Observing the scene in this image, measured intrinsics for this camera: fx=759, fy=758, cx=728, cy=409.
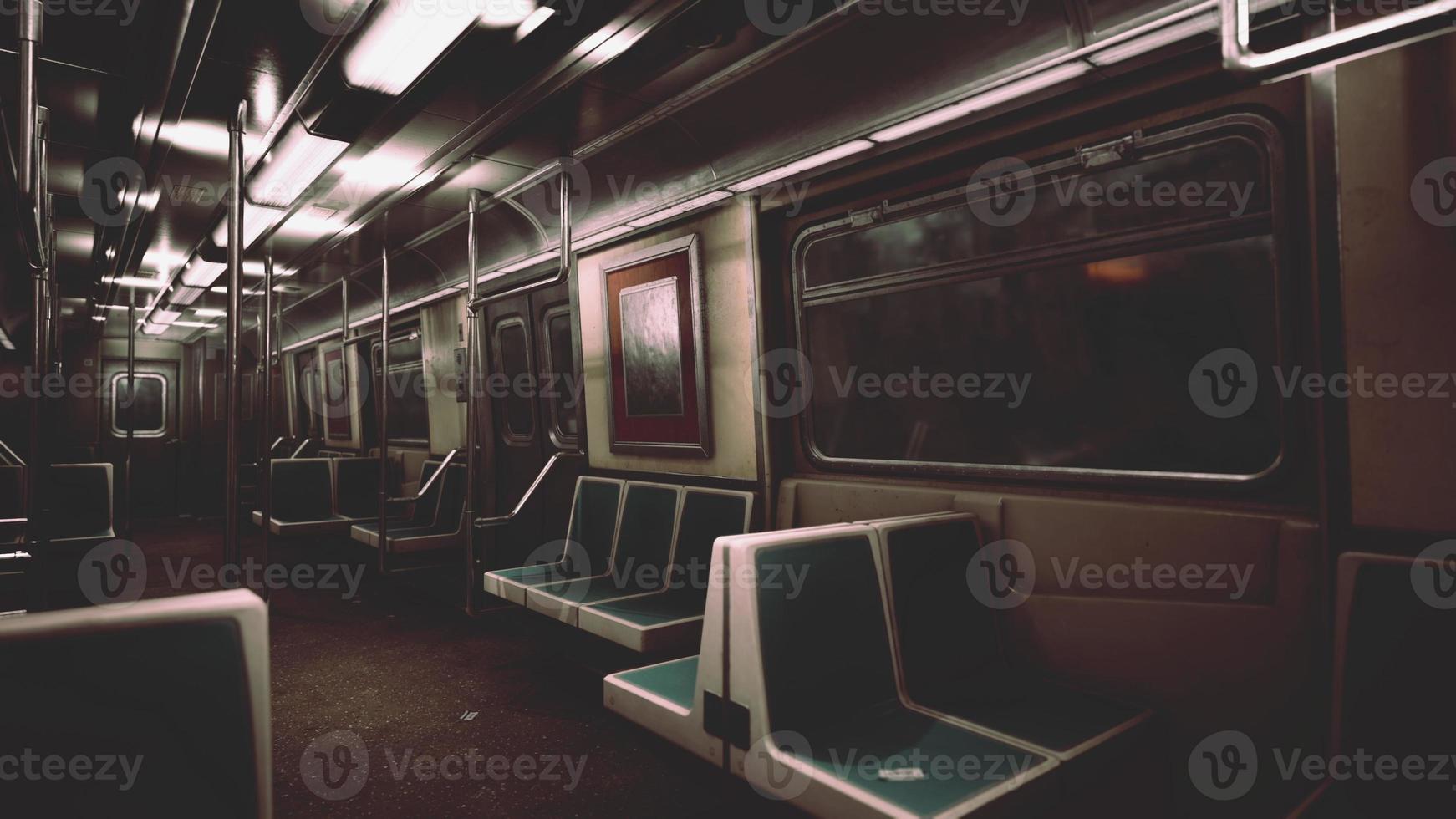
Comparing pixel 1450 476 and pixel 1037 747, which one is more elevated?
pixel 1450 476

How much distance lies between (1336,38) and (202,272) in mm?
8515

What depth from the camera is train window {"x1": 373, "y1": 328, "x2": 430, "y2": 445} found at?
7489 millimetres

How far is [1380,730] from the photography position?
1.87m

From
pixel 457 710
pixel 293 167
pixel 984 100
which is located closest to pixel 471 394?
pixel 293 167

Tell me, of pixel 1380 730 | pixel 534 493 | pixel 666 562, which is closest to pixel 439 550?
pixel 534 493

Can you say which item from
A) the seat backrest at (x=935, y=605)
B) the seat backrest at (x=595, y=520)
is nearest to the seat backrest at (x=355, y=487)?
the seat backrest at (x=595, y=520)

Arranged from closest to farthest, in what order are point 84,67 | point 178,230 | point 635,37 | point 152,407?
point 635,37, point 84,67, point 178,230, point 152,407

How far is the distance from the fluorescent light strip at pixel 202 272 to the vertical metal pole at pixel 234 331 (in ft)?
16.9

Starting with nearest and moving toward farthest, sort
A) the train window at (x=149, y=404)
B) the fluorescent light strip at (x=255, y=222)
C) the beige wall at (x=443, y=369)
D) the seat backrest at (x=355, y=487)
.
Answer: the fluorescent light strip at (x=255, y=222) → the beige wall at (x=443, y=369) → the seat backrest at (x=355, y=487) → the train window at (x=149, y=404)

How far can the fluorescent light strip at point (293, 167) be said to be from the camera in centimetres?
390

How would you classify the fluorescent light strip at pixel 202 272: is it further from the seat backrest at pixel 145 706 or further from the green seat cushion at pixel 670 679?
the seat backrest at pixel 145 706

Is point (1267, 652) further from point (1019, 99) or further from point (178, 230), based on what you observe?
point (178, 230)

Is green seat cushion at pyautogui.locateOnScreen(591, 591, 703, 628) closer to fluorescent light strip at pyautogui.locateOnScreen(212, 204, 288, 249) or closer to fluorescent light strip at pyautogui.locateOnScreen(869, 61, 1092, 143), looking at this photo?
fluorescent light strip at pyautogui.locateOnScreen(869, 61, 1092, 143)

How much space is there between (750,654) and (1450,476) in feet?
6.01
